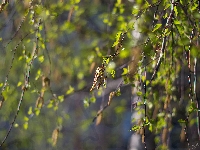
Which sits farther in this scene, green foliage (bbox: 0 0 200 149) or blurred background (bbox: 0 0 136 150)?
blurred background (bbox: 0 0 136 150)

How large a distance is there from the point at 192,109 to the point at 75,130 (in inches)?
173

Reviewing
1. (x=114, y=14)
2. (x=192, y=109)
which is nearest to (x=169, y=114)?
(x=114, y=14)

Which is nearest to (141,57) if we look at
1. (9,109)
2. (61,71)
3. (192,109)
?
(192,109)

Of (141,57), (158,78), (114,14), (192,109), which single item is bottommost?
(192,109)

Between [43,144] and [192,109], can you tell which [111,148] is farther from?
[192,109]

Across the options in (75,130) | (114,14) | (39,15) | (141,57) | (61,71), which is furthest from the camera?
(75,130)

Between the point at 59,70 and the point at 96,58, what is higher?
the point at 59,70

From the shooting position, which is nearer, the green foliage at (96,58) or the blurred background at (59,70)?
the green foliage at (96,58)

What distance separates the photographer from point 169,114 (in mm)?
2670

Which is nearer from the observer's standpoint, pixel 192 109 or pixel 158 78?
pixel 192 109

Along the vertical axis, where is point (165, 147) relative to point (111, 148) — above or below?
below

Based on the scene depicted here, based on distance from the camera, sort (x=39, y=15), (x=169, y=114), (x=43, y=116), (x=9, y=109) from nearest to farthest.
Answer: (x=39, y=15) → (x=169, y=114) → (x=9, y=109) → (x=43, y=116)

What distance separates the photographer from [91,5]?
3875 mm

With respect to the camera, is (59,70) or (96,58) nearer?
(96,58)
